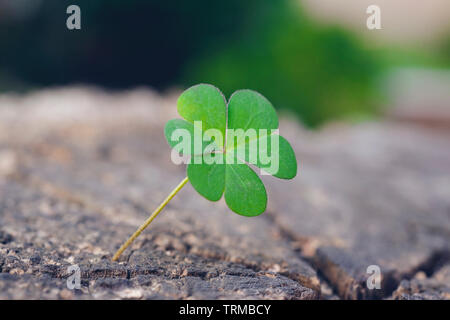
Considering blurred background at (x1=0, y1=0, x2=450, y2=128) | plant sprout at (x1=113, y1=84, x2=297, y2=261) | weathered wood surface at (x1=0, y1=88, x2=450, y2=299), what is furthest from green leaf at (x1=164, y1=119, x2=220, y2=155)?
blurred background at (x1=0, y1=0, x2=450, y2=128)

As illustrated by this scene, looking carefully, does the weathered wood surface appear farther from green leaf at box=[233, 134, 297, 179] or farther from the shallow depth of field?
green leaf at box=[233, 134, 297, 179]

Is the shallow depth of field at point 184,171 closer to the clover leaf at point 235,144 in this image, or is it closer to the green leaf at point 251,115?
the clover leaf at point 235,144

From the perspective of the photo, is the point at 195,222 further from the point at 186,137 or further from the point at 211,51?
the point at 211,51

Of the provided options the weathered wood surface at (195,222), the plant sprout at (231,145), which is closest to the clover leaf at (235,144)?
the plant sprout at (231,145)

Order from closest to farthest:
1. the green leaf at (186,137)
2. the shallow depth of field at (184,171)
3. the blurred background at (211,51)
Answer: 1. the green leaf at (186,137)
2. the shallow depth of field at (184,171)
3. the blurred background at (211,51)

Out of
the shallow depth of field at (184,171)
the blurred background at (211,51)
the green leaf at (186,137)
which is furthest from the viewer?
the blurred background at (211,51)
